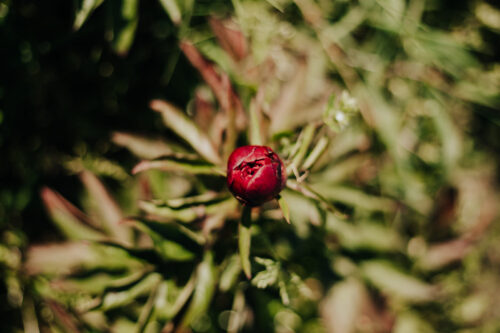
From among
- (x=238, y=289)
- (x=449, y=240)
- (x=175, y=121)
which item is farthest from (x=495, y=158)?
(x=175, y=121)

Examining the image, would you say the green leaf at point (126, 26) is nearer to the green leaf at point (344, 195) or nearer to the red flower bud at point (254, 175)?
the red flower bud at point (254, 175)

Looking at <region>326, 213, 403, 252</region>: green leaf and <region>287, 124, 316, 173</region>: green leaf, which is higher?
<region>287, 124, 316, 173</region>: green leaf

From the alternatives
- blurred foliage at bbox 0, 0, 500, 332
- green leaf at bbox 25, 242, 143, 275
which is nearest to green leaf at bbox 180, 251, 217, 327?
blurred foliage at bbox 0, 0, 500, 332

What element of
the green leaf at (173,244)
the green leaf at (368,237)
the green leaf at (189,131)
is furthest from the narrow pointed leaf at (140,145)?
the green leaf at (368,237)

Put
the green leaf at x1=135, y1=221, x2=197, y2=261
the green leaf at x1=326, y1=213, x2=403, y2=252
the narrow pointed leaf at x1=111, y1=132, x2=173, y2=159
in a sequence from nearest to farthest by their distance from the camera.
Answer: the green leaf at x1=135, y1=221, x2=197, y2=261 → the narrow pointed leaf at x1=111, y1=132, x2=173, y2=159 → the green leaf at x1=326, y1=213, x2=403, y2=252

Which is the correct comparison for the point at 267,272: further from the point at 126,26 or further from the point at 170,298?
the point at 126,26

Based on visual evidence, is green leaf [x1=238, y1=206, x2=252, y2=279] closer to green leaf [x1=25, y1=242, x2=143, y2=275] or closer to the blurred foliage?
the blurred foliage

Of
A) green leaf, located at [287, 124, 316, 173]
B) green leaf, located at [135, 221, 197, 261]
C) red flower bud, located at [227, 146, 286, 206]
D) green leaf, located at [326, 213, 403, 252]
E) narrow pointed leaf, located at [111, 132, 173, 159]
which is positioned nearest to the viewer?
red flower bud, located at [227, 146, 286, 206]

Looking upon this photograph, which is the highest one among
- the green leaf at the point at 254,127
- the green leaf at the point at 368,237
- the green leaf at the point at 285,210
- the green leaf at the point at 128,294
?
the green leaf at the point at 254,127
